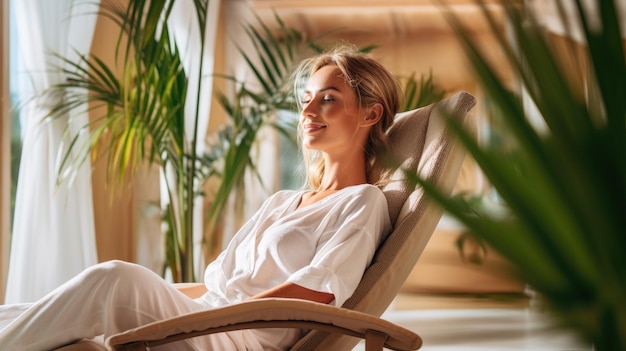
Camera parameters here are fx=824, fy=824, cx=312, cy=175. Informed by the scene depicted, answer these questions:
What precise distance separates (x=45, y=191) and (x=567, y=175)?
347cm

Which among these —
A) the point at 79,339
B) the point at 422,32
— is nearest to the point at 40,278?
the point at 79,339

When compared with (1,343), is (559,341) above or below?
above

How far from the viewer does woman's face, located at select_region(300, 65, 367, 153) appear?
88.1 inches

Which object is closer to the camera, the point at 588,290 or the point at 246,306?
the point at 588,290

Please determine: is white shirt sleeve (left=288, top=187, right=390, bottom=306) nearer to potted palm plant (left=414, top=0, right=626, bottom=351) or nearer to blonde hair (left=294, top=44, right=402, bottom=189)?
blonde hair (left=294, top=44, right=402, bottom=189)

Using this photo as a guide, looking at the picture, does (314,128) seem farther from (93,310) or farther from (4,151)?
(4,151)

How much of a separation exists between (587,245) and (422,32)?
269 inches

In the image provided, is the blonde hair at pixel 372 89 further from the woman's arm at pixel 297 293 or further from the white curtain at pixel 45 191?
the white curtain at pixel 45 191

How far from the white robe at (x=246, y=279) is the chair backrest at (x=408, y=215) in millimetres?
41

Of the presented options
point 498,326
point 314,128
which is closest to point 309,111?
point 314,128

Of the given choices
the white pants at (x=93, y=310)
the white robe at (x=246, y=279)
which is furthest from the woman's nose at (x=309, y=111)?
the white pants at (x=93, y=310)

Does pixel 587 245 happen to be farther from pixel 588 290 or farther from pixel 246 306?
pixel 246 306

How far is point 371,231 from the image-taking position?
191cm

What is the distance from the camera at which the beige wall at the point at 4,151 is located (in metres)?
3.39
